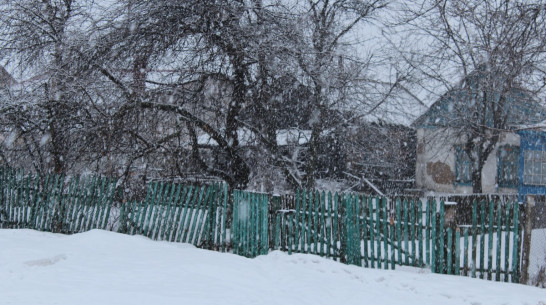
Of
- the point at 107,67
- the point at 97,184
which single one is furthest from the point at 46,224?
the point at 107,67

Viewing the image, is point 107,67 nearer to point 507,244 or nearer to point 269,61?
point 269,61

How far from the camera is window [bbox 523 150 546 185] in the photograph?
1870cm

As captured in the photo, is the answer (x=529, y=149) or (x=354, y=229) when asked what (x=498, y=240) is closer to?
(x=354, y=229)

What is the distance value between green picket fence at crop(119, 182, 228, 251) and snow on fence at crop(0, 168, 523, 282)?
20 millimetres

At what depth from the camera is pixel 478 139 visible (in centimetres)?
1578

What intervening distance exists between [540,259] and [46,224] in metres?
10.6

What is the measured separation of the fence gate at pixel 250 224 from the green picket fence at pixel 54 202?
3332 mm

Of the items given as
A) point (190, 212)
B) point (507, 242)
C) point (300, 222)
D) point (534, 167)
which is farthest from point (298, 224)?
point (534, 167)

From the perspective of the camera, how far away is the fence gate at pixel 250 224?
848 cm

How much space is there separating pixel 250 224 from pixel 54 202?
546 centimetres

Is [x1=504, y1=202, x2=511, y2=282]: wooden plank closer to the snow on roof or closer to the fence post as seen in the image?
the fence post

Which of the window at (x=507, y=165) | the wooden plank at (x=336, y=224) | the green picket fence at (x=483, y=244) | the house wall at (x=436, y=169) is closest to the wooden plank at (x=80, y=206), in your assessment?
the wooden plank at (x=336, y=224)

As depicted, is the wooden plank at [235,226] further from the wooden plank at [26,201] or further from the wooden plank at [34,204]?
the wooden plank at [26,201]

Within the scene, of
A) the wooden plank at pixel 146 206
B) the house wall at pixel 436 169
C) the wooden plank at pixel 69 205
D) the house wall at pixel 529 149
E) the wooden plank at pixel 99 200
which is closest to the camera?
the wooden plank at pixel 146 206
